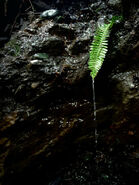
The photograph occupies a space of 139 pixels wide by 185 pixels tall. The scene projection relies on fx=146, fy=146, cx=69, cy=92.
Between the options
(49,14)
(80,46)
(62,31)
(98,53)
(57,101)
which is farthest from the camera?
(49,14)

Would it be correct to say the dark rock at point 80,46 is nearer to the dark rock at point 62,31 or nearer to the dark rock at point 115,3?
the dark rock at point 62,31

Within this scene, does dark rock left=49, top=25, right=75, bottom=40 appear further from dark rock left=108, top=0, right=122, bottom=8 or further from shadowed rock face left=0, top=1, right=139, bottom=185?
dark rock left=108, top=0, right=122, bottom=8

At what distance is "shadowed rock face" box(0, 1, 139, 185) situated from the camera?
2.23 m

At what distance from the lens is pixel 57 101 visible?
2541mm

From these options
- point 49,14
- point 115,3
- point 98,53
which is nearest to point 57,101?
point 98,53

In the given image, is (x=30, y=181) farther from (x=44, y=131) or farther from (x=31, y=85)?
(x=31, y=85)

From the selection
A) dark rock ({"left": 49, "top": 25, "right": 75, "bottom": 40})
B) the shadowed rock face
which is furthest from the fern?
dark rock ({"left": 49, "top": 25, "right": 75, "bottom": 40})

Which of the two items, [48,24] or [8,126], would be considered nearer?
[8,126]

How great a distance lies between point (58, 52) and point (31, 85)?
91cm

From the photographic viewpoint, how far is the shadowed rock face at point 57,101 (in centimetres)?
223

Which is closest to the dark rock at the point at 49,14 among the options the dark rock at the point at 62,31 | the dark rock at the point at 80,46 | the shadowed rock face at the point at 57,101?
the dark rock at the point at 62,31

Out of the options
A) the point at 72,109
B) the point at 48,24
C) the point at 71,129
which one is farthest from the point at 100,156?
the point at 48,24

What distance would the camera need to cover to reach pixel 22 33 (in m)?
3.19

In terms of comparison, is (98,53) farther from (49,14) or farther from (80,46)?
(49,14)
